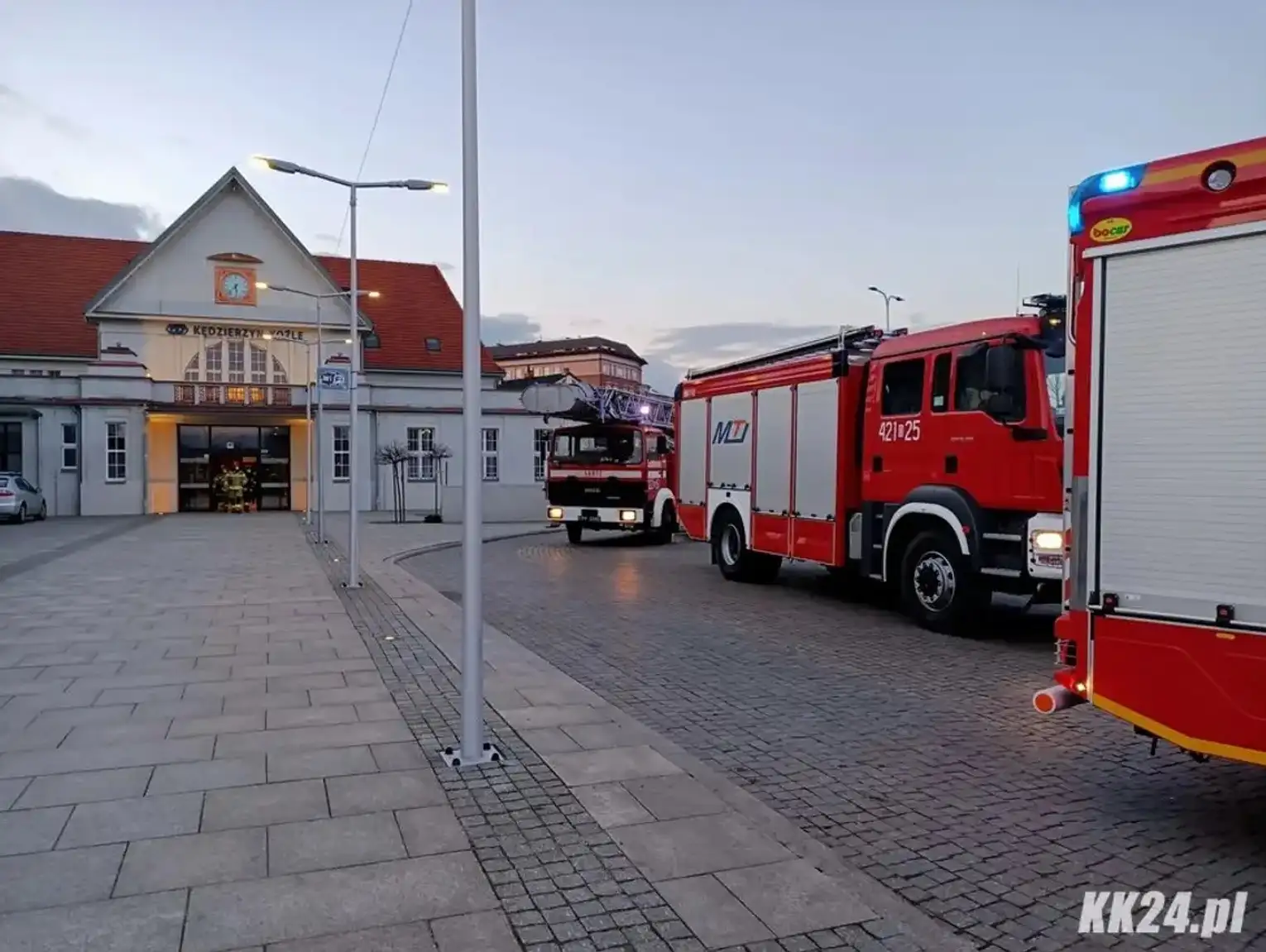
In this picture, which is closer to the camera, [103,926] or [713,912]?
[103,926]

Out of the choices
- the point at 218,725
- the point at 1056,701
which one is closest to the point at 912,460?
the point at 1056,701

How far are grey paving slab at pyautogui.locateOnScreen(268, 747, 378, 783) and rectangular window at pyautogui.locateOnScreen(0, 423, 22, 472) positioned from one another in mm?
36611

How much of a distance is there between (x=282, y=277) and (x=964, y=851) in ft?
137

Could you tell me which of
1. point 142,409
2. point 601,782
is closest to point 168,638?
point 601,782

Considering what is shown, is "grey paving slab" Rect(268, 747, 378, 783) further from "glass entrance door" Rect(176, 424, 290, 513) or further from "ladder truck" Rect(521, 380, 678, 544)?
"glass entrance door" Rect(176, 424, 290, 513)

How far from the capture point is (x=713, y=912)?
3869mm

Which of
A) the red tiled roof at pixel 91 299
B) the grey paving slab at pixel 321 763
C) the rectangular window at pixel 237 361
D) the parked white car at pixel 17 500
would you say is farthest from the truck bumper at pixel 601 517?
the rectangular window at pixel 237 361

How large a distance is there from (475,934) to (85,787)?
290 cm

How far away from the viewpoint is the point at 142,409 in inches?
1452

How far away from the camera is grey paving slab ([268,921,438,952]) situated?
3539 millimetres

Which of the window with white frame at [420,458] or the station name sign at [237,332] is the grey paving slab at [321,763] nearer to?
the window with white frame at [420,458]

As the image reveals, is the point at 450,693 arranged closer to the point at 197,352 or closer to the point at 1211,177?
the point at 1211,177

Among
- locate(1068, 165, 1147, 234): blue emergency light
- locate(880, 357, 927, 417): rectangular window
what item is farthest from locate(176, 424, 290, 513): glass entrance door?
locate(1068, 165, 1147, 234): blue emergency light

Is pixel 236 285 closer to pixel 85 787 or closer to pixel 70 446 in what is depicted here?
pixel 70 446
